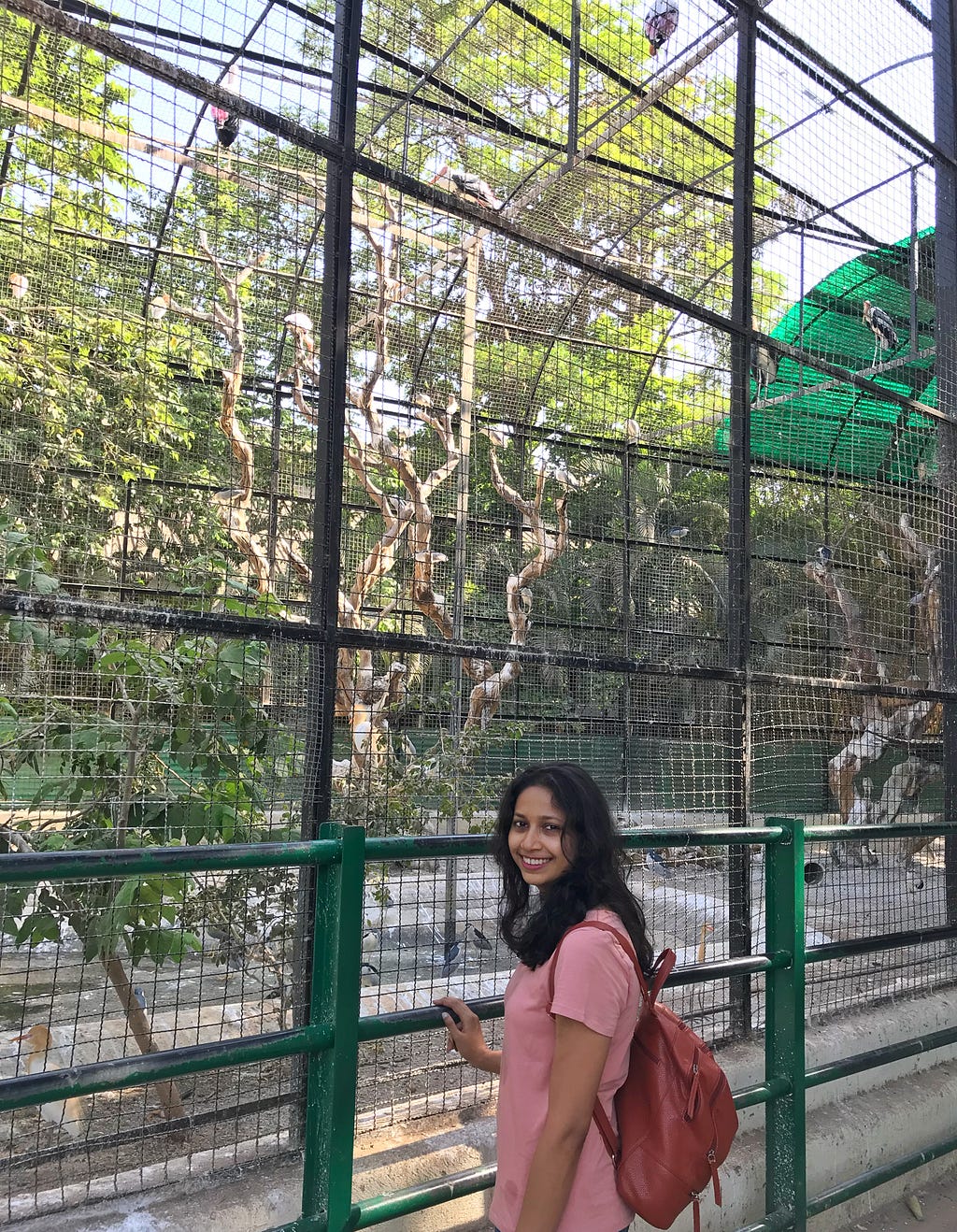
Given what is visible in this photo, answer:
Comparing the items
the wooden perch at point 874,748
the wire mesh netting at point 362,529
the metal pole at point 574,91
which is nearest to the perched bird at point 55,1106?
the wire mesh netting at point 362,529

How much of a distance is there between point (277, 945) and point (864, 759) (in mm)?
6636

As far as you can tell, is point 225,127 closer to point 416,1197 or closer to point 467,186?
point 467,186

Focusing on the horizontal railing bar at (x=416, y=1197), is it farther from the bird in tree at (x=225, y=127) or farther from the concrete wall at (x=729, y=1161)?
the bird in tree at (x=225, y=127)

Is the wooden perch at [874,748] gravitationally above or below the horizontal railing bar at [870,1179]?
above

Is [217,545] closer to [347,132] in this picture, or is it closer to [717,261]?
[347,132]

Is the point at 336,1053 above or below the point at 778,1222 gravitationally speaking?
above

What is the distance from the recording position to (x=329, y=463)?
2.35 m

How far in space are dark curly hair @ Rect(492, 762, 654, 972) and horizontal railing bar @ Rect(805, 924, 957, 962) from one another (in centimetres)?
126

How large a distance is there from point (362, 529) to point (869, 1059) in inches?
113

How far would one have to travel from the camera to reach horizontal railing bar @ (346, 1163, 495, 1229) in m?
1.70

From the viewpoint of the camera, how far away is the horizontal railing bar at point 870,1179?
2.67 m

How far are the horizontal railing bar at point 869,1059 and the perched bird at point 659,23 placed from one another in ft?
13.8

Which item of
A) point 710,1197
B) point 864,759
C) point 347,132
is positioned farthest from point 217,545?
point 864,759

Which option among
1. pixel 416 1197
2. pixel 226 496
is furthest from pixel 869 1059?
pixel 226 496
